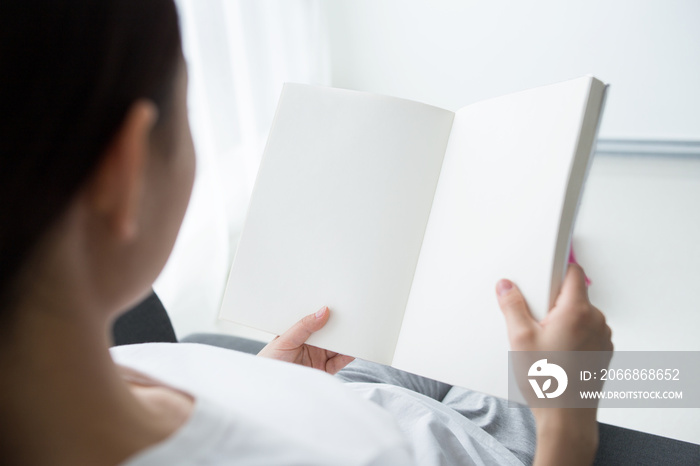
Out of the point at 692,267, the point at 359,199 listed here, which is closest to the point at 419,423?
the point at 359,199

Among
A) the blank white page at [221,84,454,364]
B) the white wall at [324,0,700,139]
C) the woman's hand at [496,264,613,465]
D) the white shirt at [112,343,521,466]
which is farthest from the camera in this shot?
the white wall at [324,0,700,139]

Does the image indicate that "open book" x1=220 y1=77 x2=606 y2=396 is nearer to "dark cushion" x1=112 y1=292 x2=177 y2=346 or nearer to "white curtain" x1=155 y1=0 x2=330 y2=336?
"dark cushion" x1=112 y1=292 x2=177 y2=346

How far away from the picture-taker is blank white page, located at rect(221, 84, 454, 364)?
74 cm

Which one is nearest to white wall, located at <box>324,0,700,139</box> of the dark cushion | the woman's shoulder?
the dark cushion

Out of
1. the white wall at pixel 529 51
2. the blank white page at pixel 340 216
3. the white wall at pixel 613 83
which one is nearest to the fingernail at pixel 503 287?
the blank white page at pixel 340 216

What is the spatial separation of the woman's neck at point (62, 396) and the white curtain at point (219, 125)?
112 cm

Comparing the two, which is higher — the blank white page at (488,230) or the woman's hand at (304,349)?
the blank white page at (488,230)

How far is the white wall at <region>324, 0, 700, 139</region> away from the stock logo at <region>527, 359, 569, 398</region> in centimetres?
184

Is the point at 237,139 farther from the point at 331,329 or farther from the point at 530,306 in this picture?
the point at 530,306

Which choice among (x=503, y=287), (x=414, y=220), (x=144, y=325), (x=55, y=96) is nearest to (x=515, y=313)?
(x=503, y=287)

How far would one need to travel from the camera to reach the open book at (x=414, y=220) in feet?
1.96

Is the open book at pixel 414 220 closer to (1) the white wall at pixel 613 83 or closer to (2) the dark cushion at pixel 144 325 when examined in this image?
(2) the dark cushion at pixel 144 325

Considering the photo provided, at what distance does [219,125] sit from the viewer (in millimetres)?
1708

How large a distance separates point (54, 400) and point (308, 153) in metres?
0.50
